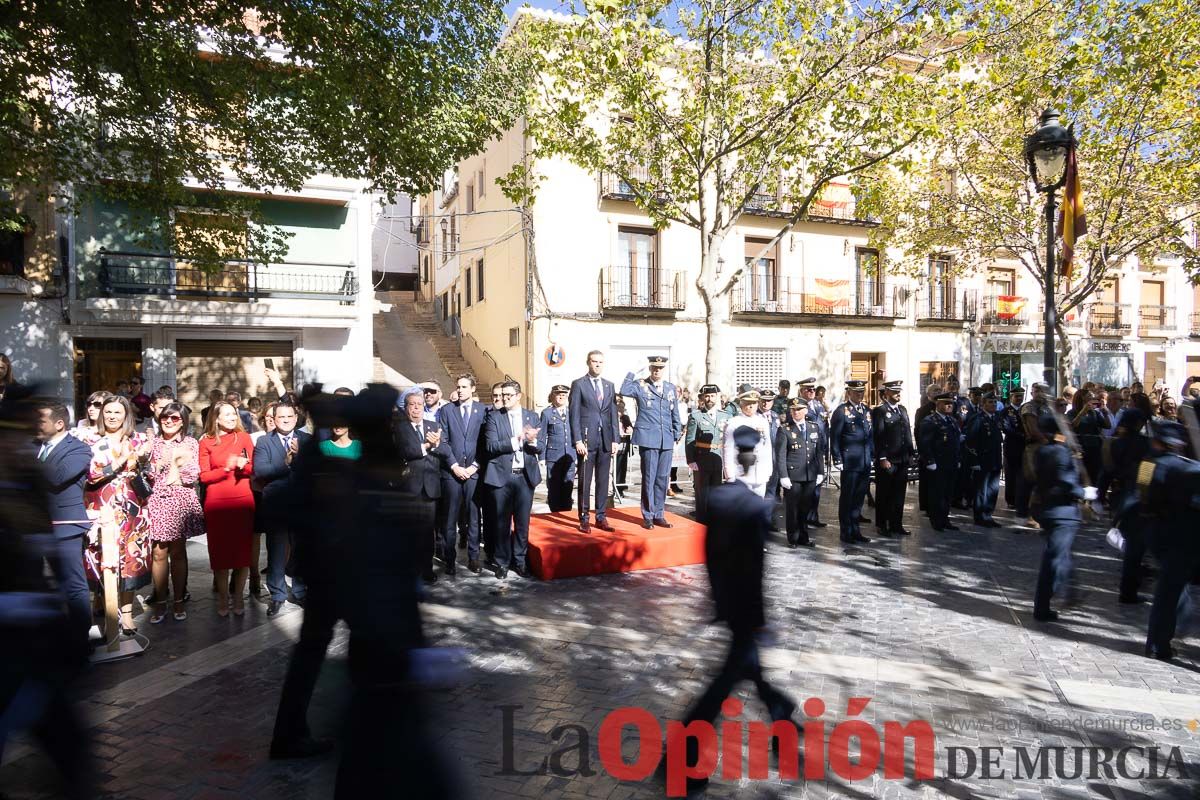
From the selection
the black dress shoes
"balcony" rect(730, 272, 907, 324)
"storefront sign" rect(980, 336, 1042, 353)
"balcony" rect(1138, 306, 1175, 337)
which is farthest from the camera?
"balcony" rect(1138, 306, 1175, 337)

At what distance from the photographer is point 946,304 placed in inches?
1085

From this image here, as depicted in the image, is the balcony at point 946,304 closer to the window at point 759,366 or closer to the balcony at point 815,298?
the balcony at point 815,298

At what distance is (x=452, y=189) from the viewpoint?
29.2 m

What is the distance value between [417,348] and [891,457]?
21.1m

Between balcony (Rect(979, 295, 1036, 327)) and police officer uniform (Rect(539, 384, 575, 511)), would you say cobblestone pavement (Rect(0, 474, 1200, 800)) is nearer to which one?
police officer uniform (Rect(539, 384, 575, 511))

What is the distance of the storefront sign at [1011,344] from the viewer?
93.5 ft

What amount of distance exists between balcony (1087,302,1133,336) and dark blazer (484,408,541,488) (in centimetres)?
3184

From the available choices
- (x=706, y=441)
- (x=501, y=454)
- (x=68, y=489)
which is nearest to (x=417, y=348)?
(x=706, y=441)

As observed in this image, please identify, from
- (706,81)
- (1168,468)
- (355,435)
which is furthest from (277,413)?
(706,81)

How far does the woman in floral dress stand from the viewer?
17.5 feet

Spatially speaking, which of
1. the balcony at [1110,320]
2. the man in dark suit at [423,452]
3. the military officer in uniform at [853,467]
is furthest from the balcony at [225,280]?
the balcony at [1110,320]

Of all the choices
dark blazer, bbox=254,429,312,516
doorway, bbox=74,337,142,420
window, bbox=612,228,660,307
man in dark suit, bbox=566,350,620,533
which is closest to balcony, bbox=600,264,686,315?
window, bbox=612,228,660,307

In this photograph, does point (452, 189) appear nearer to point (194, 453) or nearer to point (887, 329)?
point (887, 329)

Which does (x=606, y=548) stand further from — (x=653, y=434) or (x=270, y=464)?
(x=270, y=464)
